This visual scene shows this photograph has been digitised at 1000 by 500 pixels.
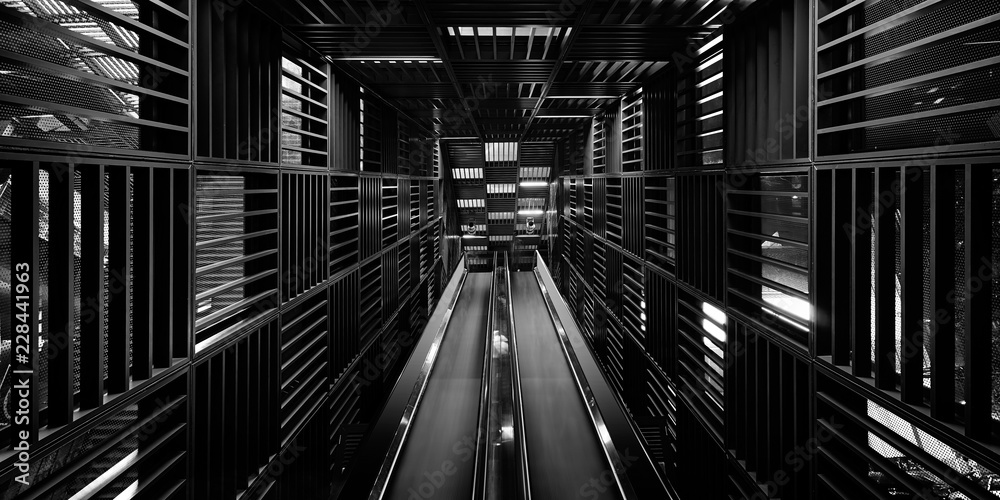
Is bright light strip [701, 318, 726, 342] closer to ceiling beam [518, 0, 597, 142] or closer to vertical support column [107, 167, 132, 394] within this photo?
ceiling beam [518, 0, 597, 142]

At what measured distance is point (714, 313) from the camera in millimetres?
4918

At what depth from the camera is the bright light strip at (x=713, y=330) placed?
4.69 metres

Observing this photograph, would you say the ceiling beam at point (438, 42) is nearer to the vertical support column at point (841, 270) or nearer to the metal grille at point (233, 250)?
the metal grille at point (233, 250)

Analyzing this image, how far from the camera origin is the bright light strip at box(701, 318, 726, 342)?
469 cm

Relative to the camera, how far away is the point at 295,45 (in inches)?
195

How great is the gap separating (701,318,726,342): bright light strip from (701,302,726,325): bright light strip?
0.24 ft

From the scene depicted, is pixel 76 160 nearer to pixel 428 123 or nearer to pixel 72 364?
pixel 72 364

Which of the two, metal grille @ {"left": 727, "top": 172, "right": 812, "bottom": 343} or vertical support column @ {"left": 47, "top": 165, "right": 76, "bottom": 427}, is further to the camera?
metal grille @ {"left": 727, "top": 172, "right": 812, "bottom": 343}

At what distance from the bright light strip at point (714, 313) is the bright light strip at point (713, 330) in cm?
7

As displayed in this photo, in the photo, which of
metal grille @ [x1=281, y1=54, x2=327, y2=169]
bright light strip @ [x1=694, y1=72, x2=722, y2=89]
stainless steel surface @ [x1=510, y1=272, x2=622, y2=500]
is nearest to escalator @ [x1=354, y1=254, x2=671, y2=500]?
stainless steel surface @ [x1=510, y1=272, x2=622, y2=500]

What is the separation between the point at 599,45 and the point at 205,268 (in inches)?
152

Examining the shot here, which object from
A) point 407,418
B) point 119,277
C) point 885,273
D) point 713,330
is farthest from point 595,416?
point 119,277

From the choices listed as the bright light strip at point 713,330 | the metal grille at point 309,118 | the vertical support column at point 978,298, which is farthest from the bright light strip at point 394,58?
the vertical support column at point 978,298

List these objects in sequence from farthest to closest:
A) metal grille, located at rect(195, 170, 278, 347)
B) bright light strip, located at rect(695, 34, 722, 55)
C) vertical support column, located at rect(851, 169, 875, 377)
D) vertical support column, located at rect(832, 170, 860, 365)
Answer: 1. bright light strip, located at rect(695, 34, 722, 55)
2. metal grille, located at rect(195, 170, 278, 347)
3. vertical support column, located at rect(832, 170, 860, 365)
4. vertical support column, located at rect(851, 169, 875, 377)
